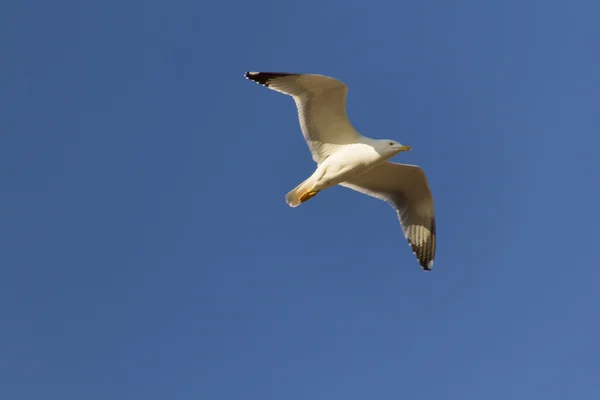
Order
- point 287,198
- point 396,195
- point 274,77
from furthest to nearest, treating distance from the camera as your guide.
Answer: point 396,195 < point 287,198 < point 274,77

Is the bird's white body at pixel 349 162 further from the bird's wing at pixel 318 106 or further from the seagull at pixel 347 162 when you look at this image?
the bird's wing at pixel 318 106

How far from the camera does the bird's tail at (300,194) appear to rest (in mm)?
15516

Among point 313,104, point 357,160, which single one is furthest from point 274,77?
point 357,160

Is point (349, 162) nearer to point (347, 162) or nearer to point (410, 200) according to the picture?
point (347, 162)

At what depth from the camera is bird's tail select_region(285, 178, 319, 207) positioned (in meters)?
15.5

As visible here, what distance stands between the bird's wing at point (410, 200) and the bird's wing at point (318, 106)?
1.23 metres

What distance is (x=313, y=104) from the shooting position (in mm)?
14992

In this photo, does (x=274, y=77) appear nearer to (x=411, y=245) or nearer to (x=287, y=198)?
(x=287, y=198)

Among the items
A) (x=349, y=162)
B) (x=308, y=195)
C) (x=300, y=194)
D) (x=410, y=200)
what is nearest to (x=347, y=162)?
(x=349, y=162)

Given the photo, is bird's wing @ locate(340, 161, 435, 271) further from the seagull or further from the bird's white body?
the bird's white body

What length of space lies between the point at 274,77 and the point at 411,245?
13.7 ft

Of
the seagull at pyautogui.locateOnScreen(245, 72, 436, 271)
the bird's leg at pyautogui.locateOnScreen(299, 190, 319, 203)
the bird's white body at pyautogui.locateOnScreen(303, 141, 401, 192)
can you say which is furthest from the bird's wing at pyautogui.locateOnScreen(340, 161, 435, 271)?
the bird's leg at pyautogui.locateOnScreen(299, 190, 319, 203)

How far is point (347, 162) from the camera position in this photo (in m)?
15.1

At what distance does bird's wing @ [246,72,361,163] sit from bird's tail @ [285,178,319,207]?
0.46 meters
